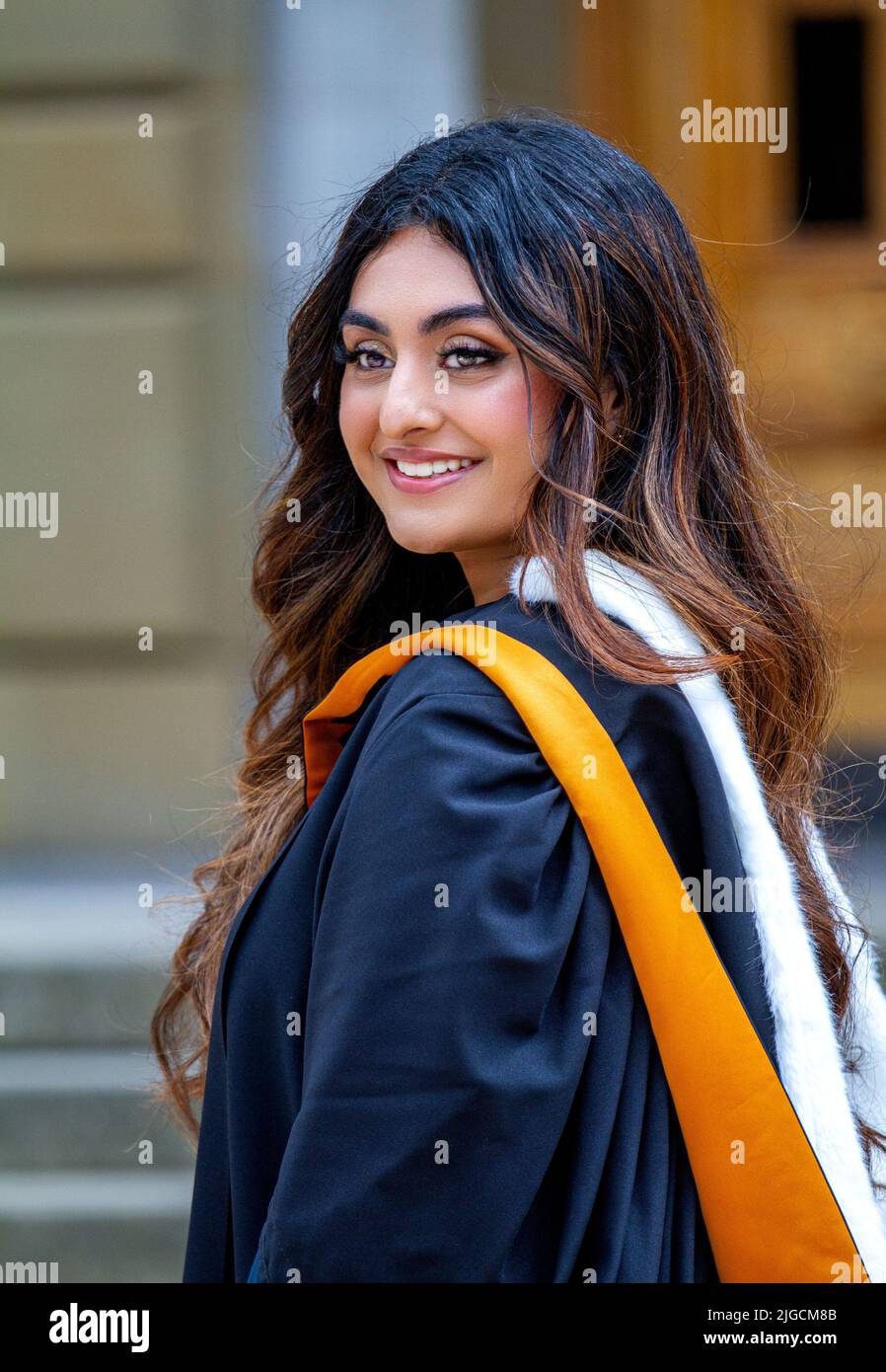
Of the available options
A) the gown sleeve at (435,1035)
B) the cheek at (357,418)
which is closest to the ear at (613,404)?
the cheek at (357,418)

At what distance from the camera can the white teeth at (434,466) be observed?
173 cm

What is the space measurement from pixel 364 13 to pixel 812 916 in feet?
10.6

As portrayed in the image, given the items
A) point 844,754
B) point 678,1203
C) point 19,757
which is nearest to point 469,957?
point 678,1203

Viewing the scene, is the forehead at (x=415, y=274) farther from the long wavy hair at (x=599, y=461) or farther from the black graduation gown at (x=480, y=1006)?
the black graduation gown at (x=480, y=1006)

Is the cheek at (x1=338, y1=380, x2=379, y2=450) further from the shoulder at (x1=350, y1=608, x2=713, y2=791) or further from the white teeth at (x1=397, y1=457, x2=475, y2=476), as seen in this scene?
the shoulder at (x1=350, y1=608, x2=713, y2=791)

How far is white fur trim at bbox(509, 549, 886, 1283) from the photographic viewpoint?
155 centimetres

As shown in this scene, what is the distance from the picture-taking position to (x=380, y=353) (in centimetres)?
178

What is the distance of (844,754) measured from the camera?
4820 millimetres

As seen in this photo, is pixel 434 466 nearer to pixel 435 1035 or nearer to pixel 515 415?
pixel 515 415

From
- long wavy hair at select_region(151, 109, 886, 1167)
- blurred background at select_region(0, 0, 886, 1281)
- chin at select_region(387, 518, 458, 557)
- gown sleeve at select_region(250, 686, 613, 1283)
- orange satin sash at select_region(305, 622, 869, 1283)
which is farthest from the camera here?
blurred background at select_region(0, 0, 886, 1281)

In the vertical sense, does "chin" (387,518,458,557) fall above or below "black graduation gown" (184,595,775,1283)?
above

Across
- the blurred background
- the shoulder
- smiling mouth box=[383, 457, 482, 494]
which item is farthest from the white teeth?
the blurred background

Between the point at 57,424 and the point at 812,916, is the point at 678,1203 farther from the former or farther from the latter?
the point at 57,424

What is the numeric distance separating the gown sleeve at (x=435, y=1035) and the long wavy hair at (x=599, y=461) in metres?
0.23
